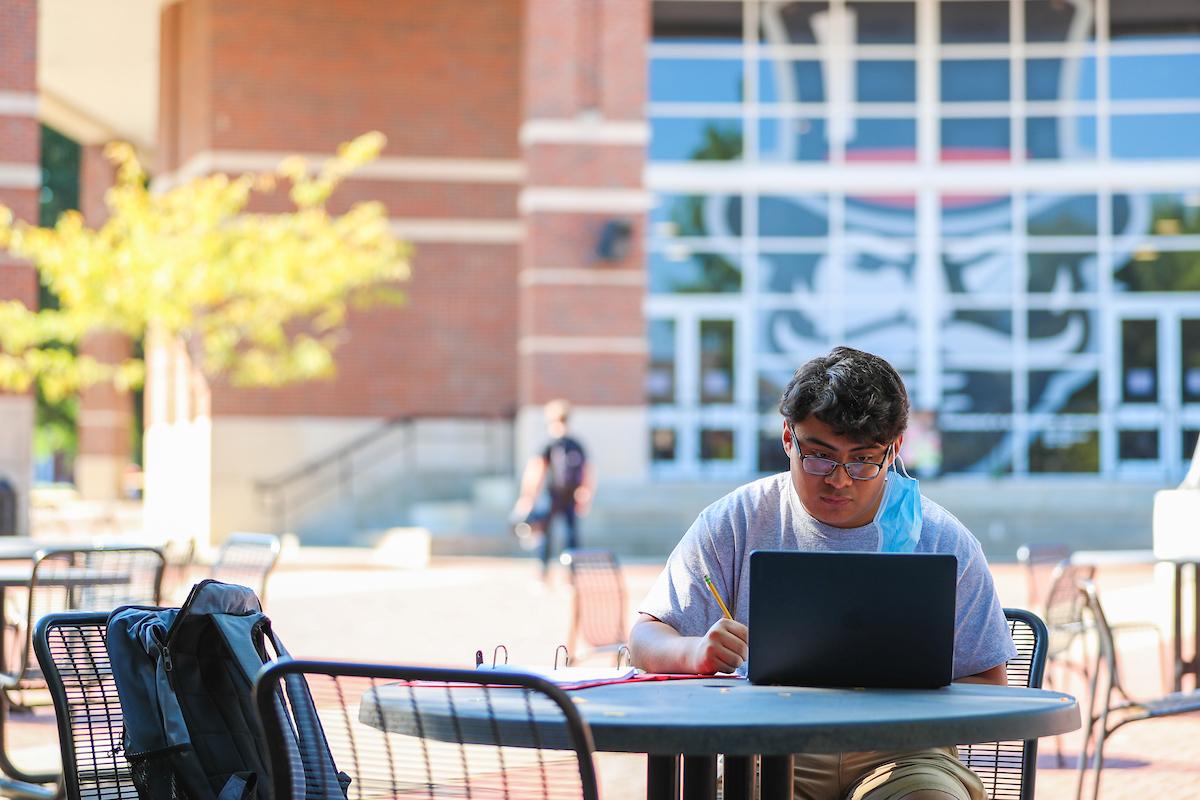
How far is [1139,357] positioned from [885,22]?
6356mm

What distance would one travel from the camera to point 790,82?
945 inches

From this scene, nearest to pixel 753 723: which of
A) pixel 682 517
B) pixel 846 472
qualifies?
pixel 846 472

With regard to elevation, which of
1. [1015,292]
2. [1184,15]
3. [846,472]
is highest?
[1184,15]

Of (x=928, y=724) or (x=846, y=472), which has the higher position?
(x=846, y=472)

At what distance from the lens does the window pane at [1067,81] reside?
2386cm

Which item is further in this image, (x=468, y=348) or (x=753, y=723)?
(x=468, y=348)

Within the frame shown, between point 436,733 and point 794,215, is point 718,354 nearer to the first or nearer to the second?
point 794,215

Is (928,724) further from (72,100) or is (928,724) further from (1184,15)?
(72,100)

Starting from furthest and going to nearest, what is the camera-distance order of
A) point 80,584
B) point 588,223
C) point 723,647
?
point 588,223 → point 80,584 → point 723,647

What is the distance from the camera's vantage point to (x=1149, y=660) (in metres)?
10.8

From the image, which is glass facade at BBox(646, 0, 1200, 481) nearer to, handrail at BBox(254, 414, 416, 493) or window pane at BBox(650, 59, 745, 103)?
window pane at BBox(650, 59, 745, 103)

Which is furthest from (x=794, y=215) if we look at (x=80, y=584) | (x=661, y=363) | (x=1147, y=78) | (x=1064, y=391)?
(x=80, y=584)

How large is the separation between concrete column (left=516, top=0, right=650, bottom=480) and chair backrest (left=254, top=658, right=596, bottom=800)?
18885 millimetres

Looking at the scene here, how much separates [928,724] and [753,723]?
33cm
